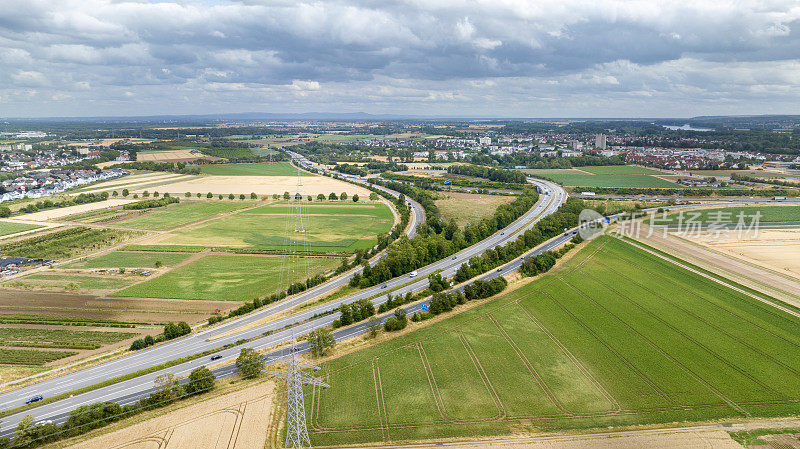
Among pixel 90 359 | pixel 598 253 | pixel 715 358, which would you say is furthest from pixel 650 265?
pixel 90 359

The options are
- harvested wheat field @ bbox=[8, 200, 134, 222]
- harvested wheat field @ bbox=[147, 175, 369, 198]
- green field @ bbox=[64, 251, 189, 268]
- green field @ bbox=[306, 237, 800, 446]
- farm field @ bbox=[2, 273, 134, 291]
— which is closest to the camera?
green field @ bbox=[306, 237, 800, 446]

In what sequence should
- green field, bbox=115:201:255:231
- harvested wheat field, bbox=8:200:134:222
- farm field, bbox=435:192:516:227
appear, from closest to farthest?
green field, bbox=115:201:255:231
harvested wheat field, bbox=8:200:134:222
farm field, bbox=435:192:516:227

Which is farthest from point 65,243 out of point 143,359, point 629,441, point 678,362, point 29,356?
point 678,362

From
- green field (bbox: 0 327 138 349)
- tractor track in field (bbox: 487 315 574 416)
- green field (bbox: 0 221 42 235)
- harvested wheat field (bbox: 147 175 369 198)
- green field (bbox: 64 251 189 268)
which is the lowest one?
tractor track in field (bbox: 487 315 574 416)

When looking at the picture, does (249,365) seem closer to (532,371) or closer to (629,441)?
(532,371)

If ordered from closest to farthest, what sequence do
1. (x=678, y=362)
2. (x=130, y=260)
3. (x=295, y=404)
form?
1. (x=295, y=404)
2. (x=678, y=362)
3. (x=130, y=260)

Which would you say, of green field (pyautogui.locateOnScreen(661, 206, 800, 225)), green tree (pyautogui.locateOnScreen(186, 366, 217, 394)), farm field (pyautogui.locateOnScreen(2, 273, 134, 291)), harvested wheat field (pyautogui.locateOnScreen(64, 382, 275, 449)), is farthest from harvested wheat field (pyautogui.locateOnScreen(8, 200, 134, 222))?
green field (pyautogui.locateOnScreen(661, 206, 800, 225))

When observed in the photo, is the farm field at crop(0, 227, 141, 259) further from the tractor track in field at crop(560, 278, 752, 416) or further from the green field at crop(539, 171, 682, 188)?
the green field at crop(539, 171, 682, 188)
